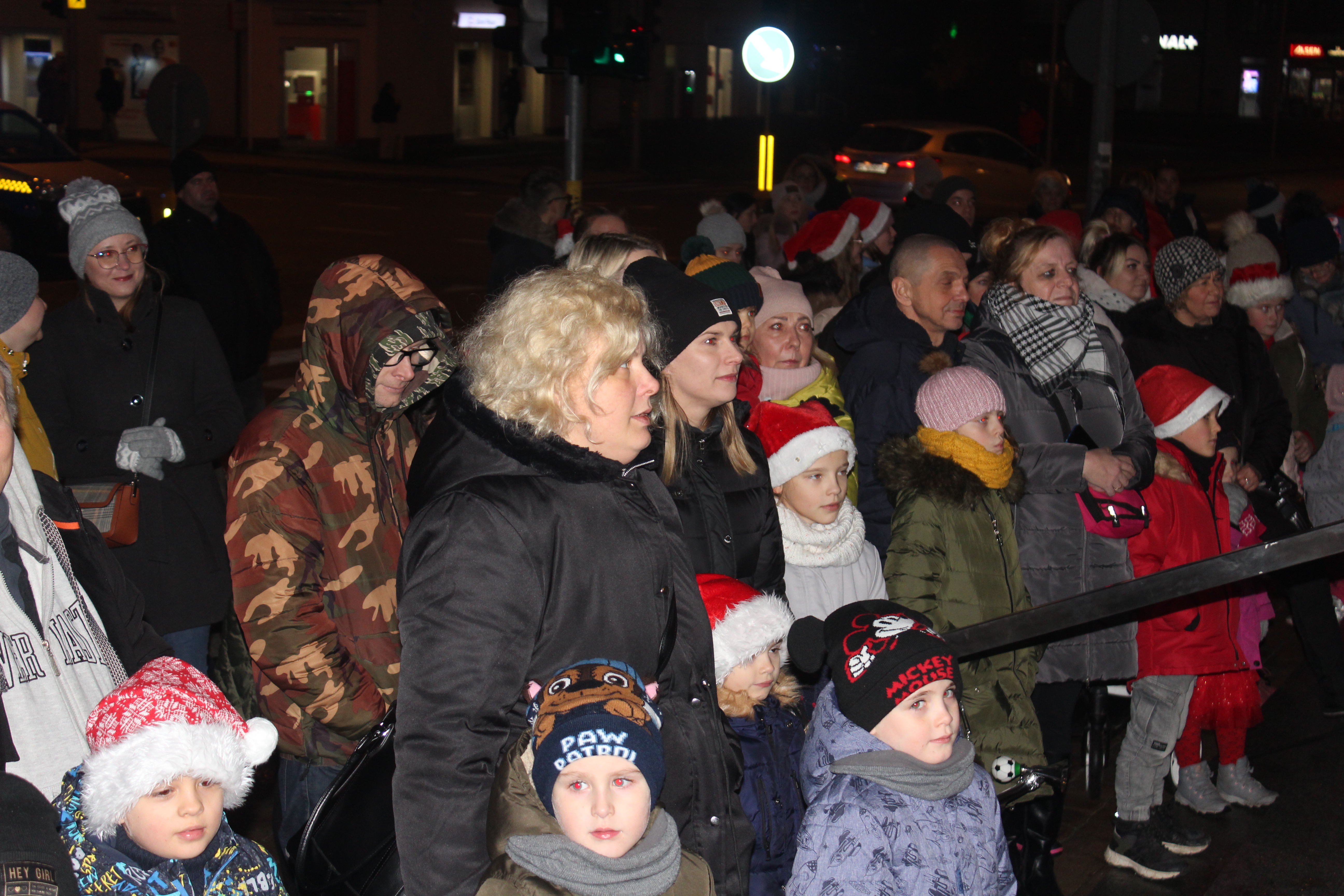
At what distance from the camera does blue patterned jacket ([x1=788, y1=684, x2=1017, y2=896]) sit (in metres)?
2.85

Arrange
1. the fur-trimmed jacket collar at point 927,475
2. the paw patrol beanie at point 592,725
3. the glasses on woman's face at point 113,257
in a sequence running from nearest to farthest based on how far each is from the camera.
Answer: the paw patrol beanie at point 592,725
the fur-trimmed jacket collar at point 927,475
the glasses on woman's face at point 113,257

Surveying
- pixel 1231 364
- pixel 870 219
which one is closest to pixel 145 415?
pixel 1231 364

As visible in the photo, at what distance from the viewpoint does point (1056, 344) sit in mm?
4918

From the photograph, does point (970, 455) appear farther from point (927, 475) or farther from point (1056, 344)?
point (1056, 344)

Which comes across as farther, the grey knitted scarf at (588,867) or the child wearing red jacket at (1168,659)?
the child wearing red jacket at (1168,659)

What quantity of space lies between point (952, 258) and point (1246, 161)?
43.4 metres

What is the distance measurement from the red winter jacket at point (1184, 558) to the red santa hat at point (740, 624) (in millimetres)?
2074

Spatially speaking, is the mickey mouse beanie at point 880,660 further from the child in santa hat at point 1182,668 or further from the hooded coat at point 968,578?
the child in santa hat at point 1182,668

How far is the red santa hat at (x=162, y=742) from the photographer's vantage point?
7.78 ft

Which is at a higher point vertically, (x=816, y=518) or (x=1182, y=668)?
(x=816, y=518)

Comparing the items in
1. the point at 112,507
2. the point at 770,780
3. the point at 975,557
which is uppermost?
the point at 112,507

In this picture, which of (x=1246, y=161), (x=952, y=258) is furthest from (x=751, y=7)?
(x=952, y=258)

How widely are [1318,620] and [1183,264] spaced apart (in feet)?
5.88

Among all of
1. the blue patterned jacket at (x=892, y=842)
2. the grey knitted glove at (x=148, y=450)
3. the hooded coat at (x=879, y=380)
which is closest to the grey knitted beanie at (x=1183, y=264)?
the hooded coat at (x=879, y=380)
